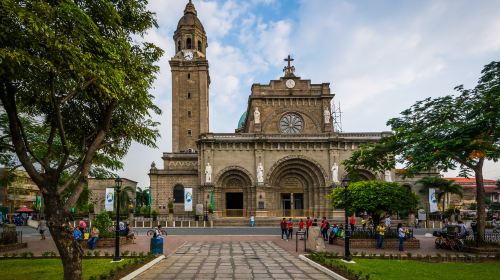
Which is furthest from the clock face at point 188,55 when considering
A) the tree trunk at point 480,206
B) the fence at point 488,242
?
the fence at point 488,242

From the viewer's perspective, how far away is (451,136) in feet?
60.3

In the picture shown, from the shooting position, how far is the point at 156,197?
1977 inches

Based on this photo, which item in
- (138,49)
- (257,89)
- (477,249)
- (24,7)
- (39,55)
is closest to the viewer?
(24,7)

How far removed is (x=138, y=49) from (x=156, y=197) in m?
39.0

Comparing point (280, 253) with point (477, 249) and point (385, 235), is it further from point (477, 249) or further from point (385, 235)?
point (477, 249)

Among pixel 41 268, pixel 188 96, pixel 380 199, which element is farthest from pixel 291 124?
pixel 41 268

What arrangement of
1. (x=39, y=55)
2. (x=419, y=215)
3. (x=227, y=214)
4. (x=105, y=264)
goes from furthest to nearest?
1. (x=227, y=214)
2. (x=419, y=215)
3. (x=105, y=264)
4. (x=39, y=55)

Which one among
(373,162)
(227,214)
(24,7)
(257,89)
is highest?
(257,89)

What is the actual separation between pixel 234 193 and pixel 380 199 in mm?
27970

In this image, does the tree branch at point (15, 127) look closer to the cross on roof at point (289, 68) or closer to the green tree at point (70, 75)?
the green tree at point (70, 75)

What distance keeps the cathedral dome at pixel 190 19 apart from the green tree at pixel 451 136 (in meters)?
41.9

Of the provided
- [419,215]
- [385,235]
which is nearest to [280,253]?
[385,235]

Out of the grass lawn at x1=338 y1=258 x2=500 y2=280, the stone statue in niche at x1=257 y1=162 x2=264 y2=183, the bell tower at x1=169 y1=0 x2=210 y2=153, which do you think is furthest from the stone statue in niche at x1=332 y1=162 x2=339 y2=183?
the grass lawn at x1=338 y1=258 x2=500 y2=280

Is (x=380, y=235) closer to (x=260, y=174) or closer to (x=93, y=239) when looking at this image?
(x=93, y=239)
